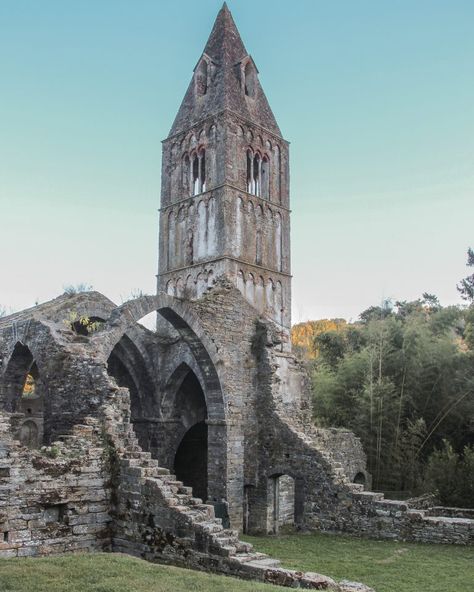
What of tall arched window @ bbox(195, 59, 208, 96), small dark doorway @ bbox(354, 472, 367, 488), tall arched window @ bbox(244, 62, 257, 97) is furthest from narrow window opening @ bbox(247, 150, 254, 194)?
small dark doorway @ bbox(354, 472, 367, 488)

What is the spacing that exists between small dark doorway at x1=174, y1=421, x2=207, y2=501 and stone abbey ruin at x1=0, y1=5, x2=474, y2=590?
49mm

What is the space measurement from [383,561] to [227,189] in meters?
19.1

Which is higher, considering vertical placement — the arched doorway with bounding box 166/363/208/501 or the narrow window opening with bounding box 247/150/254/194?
the narrow window opening with bounding box 247/150/254/194

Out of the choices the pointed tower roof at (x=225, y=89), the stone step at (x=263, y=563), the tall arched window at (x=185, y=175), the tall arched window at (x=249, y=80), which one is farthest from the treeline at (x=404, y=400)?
the tall arched window at (x=249, y=80)

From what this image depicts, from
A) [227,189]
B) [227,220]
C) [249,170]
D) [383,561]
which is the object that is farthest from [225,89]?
[383,561]

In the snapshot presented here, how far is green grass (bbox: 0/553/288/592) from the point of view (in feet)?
23.4

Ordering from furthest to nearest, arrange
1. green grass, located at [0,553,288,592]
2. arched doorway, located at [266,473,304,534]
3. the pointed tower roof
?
the pointed tower roof → arched doorway, located at [266,473,304,534] → green grass, located at [0,553,288,592]

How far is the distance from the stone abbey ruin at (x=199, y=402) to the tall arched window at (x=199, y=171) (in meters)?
0.09

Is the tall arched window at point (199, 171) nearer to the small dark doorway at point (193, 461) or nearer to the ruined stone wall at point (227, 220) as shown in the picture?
the ruined stone wall at point (227, 220)

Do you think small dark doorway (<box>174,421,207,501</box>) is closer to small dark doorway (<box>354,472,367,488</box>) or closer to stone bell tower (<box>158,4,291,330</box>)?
small dark doorway (<box>354,472,367,488</box>)

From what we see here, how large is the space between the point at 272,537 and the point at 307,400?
546cm

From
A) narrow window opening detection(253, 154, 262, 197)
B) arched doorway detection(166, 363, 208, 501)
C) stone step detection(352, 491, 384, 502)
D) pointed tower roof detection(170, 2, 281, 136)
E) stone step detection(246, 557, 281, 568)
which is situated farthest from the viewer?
narrow window opening detection(253, 154, 262, 197)

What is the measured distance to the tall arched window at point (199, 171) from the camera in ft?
96.6

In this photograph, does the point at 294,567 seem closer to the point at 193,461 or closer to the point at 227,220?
the point at 193,461
